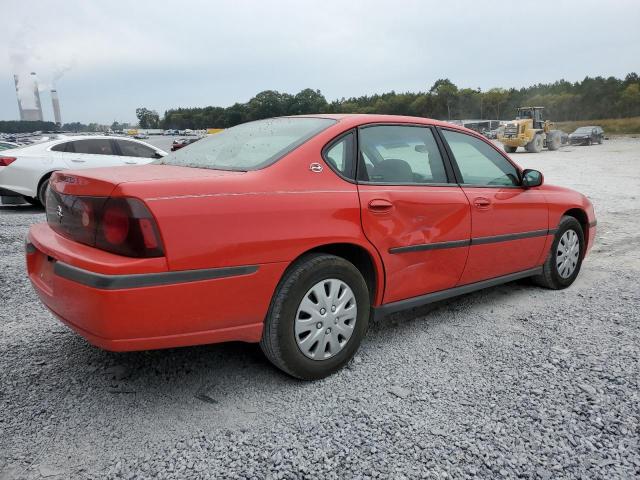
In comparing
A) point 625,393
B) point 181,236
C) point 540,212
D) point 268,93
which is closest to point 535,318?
point 540,212

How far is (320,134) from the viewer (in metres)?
2.96

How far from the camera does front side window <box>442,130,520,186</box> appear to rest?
3.66 metres

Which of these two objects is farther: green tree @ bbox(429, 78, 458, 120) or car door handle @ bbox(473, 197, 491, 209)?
green tree @ bbox(429, 78, 458, 120)

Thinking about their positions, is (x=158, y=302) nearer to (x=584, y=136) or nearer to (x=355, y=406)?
(x=355, y=406)

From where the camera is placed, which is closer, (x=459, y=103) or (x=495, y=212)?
(x=495, y=212)

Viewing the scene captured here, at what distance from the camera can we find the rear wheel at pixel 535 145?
29.9m

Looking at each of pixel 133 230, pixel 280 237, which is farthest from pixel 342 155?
pixel 133 230

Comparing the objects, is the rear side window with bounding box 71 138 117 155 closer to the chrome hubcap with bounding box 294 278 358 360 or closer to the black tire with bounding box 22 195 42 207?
the black tire with bounding box 22 195 42 207

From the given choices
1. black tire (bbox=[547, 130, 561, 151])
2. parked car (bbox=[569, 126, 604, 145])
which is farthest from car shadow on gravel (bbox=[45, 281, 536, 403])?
parked car (bbox=[569, 126, 604, 145])

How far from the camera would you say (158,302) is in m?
2.25

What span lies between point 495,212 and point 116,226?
261 centimetres

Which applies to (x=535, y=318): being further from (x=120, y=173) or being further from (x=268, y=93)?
(x=268, y=93)

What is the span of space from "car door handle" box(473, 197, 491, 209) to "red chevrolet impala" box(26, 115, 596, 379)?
0.01 metres

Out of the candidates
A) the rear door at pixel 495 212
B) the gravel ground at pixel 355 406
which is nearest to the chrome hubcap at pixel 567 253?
the rear door at pixel 495 212
